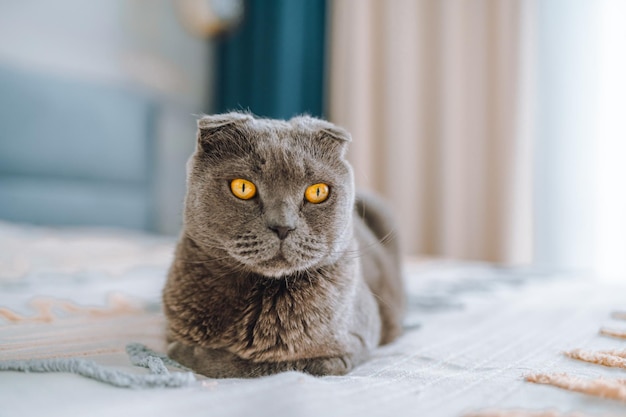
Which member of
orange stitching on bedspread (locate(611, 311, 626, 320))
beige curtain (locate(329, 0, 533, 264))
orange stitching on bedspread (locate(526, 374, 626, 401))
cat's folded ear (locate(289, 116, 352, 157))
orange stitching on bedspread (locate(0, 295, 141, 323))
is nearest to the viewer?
orange stitching on bedspread (locate(526, 374, 626, 401))

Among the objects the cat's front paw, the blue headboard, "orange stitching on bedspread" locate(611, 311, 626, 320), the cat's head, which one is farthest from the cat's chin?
the blue headboard

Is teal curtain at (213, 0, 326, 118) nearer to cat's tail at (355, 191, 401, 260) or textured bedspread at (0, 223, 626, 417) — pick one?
textured bedspread at (0, 223, 626, 417)

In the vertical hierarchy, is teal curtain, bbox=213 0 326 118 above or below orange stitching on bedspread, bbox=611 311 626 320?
above

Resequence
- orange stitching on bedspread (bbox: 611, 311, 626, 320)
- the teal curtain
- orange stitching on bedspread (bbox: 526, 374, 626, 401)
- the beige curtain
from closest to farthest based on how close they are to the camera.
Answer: orange stitching on bedspread (bbox: 526, 374, 626, 401) → orange stitching on bedspread (bbox: 611, 311, 626, 320) → the beige curtain → the teal curtain

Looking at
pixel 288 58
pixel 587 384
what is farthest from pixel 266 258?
pixel 288 58

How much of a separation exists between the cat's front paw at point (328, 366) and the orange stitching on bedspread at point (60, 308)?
1.71 feet

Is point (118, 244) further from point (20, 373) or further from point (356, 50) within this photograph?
point (356, 50)

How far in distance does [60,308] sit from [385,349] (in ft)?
2.17

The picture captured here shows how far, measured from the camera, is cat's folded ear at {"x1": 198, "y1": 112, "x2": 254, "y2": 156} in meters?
0.78

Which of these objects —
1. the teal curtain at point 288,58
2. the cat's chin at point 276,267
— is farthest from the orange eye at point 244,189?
the teal curtain at point 288,58

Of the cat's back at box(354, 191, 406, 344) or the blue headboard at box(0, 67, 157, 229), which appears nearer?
the cat's back at box(354, 191, 406, 344)

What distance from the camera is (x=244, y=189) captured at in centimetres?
75

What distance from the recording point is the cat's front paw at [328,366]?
2.41 feet

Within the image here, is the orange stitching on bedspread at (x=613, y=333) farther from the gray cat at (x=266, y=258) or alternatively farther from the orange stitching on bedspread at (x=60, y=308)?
the orange stitching on bedspread at (x=60, y=308)
